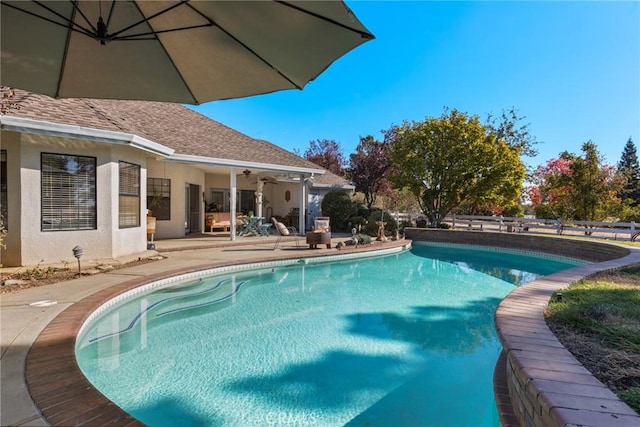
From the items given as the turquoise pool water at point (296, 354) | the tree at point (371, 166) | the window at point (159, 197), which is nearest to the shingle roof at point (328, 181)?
the tree at point (371, 166)

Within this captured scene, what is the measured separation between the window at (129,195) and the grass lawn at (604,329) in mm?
9590

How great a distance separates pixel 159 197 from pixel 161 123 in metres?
2.96

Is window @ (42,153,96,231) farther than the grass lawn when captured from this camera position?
Yes

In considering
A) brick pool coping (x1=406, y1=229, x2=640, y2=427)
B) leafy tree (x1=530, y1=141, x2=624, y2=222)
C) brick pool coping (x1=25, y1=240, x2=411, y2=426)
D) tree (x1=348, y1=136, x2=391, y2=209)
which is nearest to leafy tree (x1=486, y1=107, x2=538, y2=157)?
leafy tree (x1=530, y1=141, x2=624, y2=222)

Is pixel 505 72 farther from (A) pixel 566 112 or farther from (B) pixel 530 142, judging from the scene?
(B) pixel 530 142

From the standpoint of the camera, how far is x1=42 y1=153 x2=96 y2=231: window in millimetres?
7516

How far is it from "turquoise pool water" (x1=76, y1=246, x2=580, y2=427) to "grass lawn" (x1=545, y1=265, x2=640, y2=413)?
1.10 m

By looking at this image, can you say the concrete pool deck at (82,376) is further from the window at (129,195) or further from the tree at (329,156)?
the tree at (329,156)

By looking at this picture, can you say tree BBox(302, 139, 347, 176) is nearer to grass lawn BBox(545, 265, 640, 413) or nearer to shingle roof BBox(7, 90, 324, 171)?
shingle roof BBox(7, 90, 324, 171)

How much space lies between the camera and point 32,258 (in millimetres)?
7355

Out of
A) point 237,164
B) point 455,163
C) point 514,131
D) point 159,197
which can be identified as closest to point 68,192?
point 159,197

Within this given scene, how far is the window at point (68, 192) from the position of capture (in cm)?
752

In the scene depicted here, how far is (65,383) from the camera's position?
2.76 meters

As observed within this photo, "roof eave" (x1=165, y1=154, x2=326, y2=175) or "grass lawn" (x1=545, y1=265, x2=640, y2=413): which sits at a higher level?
"roof eave" (x1=165, y1=154, x2=326, y2=175)
